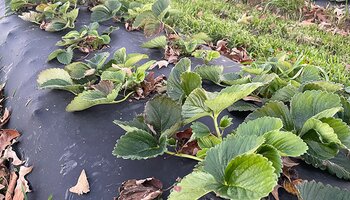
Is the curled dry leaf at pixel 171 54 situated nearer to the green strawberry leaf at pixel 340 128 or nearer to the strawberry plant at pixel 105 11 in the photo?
the strawberry plant at pixel 105 11

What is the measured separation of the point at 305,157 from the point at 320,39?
2428 mm

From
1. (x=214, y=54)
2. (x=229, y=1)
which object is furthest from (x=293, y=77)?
(x=229, y=1)

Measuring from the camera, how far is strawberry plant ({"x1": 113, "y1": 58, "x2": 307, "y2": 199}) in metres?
1.05

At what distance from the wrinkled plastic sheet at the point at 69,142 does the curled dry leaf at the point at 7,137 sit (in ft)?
0.12

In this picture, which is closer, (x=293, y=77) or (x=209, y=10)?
(x=293, y=77)

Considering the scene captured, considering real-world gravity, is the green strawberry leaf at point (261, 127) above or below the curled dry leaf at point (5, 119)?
above

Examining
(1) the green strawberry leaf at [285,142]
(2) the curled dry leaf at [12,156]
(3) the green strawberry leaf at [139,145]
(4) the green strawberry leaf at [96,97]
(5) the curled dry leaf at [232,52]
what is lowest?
(2) the curled dry leaf at [12,156]

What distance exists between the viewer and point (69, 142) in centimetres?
172

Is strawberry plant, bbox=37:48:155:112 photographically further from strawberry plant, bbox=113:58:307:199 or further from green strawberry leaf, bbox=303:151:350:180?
green strawberry leaf, bbox=303:151:350:180

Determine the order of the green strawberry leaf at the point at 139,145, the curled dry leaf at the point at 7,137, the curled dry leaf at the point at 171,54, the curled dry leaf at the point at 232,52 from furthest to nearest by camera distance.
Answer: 1. the curled dry leaf at the point at 232,52
2. the curled dry leaf at the point at 171,54
3. the curled dry leaf at the point at 7,137
4. the green strawberry leaf at the point at 139,145

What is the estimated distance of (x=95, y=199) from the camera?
4.78ft

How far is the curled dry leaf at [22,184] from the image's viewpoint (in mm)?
1652

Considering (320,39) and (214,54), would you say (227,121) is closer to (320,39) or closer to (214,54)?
(214,54)

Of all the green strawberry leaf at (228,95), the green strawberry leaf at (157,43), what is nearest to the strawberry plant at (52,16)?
A: the green strawberry leaf at (157,43)
